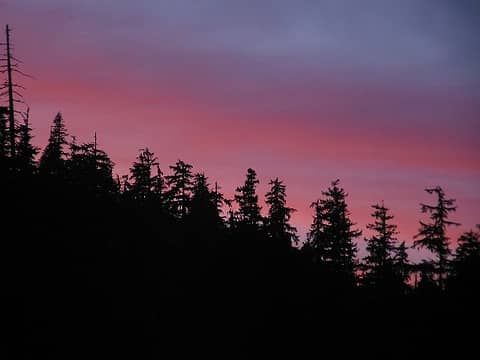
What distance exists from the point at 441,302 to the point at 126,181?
146ft

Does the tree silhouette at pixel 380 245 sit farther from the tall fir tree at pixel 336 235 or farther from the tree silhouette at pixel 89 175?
the tree silhouette at pixel 89 175

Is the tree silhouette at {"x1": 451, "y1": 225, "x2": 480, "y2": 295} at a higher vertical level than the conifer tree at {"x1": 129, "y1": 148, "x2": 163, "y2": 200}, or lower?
lower

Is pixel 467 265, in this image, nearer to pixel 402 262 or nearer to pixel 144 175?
pixel 402 262

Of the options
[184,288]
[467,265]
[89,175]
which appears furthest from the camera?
[89,175]

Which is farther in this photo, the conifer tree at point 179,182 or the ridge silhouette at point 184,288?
the conifer tree at point 179,182

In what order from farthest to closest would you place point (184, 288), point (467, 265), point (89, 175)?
point (89, 175) < point (467, 265) < point (184, 288)

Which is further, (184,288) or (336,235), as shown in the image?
(336,235)

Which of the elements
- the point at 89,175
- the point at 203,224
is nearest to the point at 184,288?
the point at 203,224

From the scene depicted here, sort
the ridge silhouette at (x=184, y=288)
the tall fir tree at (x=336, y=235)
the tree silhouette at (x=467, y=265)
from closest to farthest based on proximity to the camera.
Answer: the ridge silhouette at (x=184, y=288)
the tree silhouette at (x=467, y=265)
the tall fir tree at (x=336, y=235)

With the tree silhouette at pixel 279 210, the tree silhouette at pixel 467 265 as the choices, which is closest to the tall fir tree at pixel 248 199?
the tree silhouette at pixel 279 210

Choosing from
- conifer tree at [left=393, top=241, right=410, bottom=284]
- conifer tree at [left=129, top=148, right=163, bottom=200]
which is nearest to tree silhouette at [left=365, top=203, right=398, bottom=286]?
conifer tree at [left=393, top=241, right=410, bottom=284]

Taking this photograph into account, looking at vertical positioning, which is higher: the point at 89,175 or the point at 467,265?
the point at 89,175

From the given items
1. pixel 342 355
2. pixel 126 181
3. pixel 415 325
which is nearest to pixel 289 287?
pixel 342 355

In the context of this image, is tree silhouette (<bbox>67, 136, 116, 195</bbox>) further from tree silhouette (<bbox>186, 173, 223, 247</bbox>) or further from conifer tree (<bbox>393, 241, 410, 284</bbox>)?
conifer tree (<bbox>393, 241, 410, 284</bbox>)
